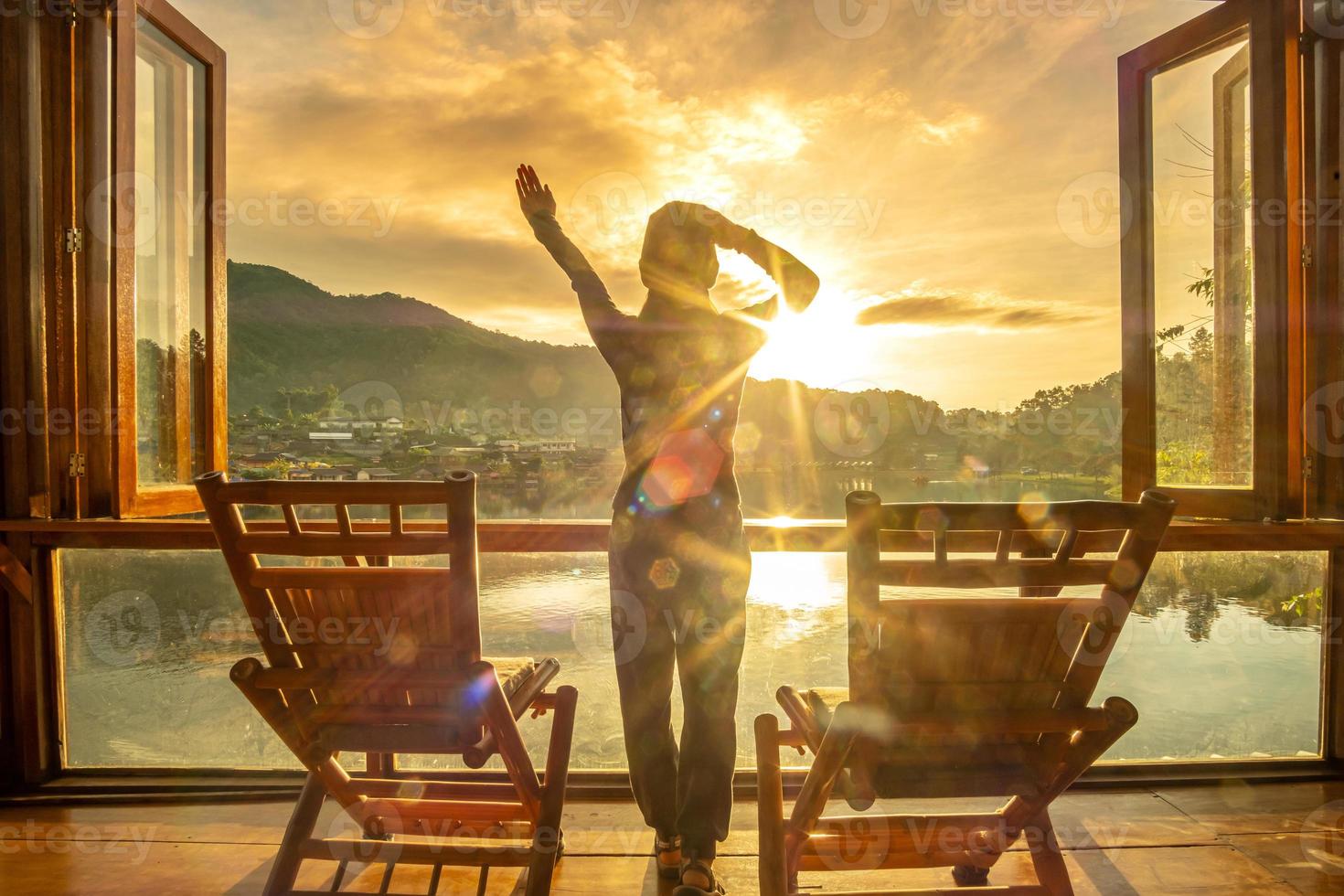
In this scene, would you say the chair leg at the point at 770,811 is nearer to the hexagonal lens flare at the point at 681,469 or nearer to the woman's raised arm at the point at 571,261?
the hexagonal lens flare at the point at 681,469

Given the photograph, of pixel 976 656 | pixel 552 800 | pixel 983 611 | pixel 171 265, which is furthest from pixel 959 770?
pixel 171 265

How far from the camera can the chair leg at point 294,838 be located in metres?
1.64

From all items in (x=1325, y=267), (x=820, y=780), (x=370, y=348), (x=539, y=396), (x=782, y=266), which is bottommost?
(x=820, y=780)

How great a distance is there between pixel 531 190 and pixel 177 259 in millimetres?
1914

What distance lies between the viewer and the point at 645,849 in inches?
84.4

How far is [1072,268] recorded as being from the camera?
6434 millimetres

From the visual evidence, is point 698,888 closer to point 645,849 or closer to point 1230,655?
point 645,849

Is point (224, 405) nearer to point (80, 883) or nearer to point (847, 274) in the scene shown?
point (80, 883)

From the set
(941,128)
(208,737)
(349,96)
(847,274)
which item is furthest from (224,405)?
(941,128)

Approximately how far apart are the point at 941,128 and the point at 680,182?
178cm

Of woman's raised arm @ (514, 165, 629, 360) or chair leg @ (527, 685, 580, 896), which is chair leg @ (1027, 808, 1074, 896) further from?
woman's raised arm @ (514, 165, 629, 360)

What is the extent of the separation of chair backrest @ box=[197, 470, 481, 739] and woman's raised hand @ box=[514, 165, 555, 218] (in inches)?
35.1

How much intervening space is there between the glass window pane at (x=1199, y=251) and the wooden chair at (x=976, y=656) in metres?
1.90

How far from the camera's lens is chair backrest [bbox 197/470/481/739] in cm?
145
